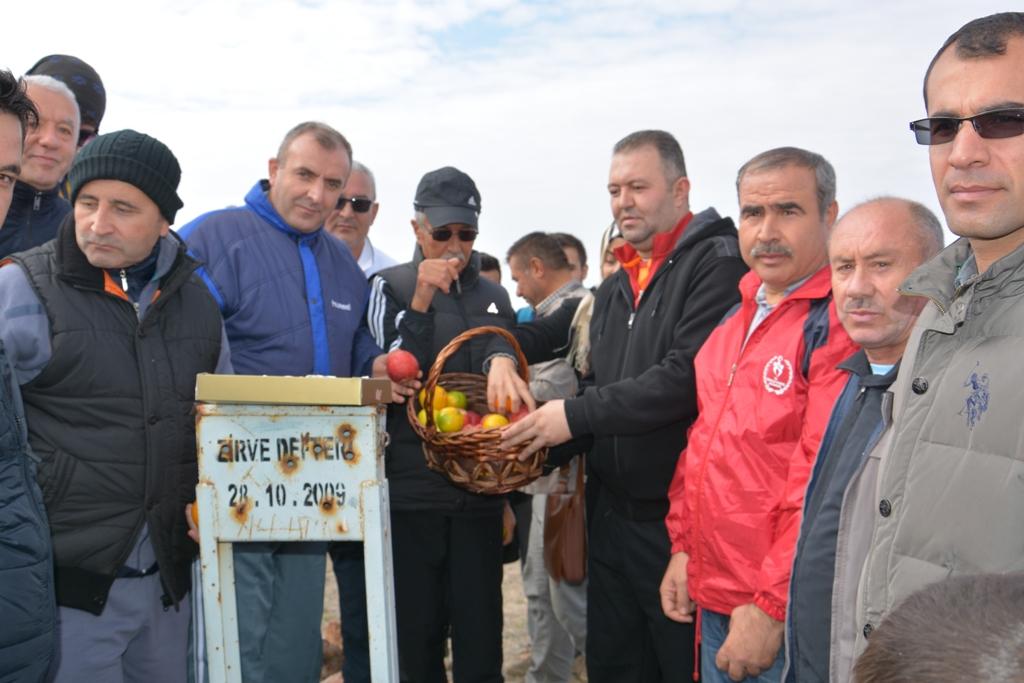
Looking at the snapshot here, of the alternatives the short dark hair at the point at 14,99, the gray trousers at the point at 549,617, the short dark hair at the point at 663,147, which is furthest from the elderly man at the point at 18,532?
the gray trousers at the point at 549,617

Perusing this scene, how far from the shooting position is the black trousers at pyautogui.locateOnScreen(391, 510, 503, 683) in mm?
3645

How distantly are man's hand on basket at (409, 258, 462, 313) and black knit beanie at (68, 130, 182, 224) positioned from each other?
3.74 feet

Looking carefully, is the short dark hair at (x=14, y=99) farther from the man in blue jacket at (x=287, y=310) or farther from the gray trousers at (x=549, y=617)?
the gray trousers at (x=549, y=617)

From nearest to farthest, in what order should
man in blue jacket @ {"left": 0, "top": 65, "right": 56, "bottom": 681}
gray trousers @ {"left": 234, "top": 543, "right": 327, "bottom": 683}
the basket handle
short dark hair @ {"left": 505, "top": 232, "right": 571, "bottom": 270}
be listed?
man in blue jacket @ {"left": 0, "top": 65, "right": 56, "bottom": 681}
the basket handle
gray trousers @ {"left": 234, "top": 543, "right": 327, "bottom": 683}
short dark hair @ {"left": 505, "top": 232, "right": 571, "bottom": 270}

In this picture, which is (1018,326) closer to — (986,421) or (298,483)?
(986,421)

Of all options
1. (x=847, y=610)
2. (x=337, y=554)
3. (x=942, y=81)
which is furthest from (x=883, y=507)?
(x=337, y=554)

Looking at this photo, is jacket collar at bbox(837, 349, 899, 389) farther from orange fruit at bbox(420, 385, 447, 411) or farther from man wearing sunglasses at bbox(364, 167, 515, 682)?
man wearing sunglasses at bbox(364, 167, 515, 682)

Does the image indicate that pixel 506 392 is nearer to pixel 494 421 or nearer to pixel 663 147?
pixel 494 421

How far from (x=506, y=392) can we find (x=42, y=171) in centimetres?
204

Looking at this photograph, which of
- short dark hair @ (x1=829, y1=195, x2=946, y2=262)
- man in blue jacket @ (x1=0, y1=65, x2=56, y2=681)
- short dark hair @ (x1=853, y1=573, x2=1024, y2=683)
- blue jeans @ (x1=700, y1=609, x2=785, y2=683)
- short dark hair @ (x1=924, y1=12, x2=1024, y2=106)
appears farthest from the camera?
blue jeans @ (x1=700, y1=609, x2=785, y2=683)

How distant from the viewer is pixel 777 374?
2.45 meters

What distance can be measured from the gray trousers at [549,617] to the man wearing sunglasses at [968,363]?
272 centimetres

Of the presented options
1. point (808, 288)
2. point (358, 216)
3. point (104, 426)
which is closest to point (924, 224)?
point (808, 288)

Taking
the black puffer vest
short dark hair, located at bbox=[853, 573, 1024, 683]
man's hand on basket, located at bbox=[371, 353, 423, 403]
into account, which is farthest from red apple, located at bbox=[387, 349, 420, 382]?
short dark hair, located at bbox=[853, 573, 1024, 683]
